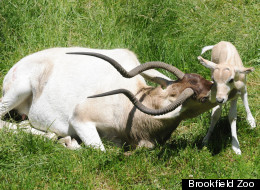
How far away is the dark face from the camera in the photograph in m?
5.25

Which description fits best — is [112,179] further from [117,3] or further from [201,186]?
[117,3]

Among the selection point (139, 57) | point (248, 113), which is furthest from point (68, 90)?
point (248, 113)

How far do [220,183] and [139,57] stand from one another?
2.94 metres

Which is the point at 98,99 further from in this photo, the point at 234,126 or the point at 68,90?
the point at 234,126

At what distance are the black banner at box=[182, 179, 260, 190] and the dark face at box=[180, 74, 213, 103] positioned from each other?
86 cm

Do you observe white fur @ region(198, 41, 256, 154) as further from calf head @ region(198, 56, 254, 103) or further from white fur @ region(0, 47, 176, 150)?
white fur @ region(0, 47, 176, 150)

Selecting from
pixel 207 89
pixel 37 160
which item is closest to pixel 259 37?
pixel 207 89

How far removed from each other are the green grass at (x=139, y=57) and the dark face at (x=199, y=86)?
710 millimetres

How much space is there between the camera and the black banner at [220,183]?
503 cm

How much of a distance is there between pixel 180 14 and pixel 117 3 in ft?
3.66

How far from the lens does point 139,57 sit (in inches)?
295

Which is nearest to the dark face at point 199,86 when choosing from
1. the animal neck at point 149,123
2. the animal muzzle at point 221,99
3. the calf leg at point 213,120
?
A: the animal muzzle at point 221,99

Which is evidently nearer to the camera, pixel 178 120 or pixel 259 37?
pixel 178 120

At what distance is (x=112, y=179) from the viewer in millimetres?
5289
